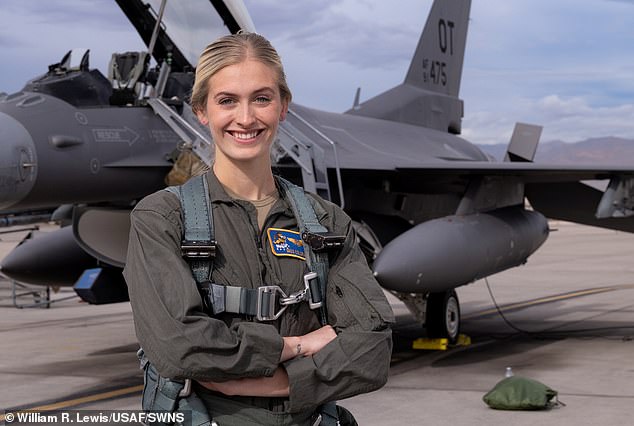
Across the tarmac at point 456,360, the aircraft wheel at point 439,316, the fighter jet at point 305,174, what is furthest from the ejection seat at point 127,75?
the aircraft wheel at point 439,316

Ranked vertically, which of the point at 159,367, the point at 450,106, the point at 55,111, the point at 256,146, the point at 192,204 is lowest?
the point at 159,367

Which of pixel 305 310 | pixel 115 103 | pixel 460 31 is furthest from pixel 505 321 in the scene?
pixel 305 310

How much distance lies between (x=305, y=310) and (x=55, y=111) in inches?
226

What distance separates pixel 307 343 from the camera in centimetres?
207

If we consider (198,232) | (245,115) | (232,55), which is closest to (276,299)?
(198,232)

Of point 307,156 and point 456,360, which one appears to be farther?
point 456,360

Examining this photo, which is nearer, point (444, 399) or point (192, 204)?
point (192, 204)

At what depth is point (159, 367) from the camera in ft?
6.39

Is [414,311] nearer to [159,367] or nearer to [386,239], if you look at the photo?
[386,239]

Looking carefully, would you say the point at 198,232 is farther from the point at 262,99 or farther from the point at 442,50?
the point at 442,50

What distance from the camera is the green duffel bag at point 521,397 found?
6.86 meters

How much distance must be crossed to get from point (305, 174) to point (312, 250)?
654 centimetres

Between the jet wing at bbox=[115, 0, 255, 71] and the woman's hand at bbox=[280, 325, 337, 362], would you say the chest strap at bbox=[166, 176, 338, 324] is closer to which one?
the woman's hand at bbox=[280, 325, 337, 362]

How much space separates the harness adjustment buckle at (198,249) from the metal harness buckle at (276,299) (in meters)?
0.14
